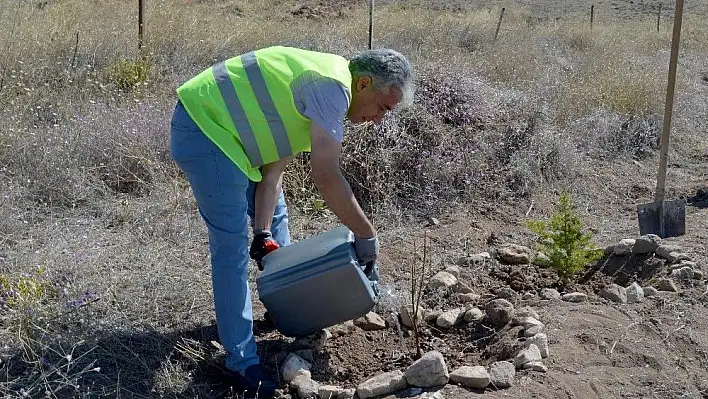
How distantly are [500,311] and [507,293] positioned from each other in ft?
1.48

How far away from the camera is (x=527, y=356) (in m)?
3.32

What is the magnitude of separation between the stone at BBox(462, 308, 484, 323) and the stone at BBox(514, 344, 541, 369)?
47 cm

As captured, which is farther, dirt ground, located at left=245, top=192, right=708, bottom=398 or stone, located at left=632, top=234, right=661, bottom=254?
stone, located at left=632, top=234, right=661, bottom=254

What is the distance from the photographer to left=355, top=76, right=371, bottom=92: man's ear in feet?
10.0

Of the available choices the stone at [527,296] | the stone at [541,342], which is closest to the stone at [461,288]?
the stone at [527,296]

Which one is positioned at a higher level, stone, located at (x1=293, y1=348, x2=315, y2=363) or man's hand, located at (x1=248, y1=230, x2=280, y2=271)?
man's hand, located at (x1=248, y1=230, x2=280, y2=271)

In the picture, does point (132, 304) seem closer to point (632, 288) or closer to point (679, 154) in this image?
point (632, 288)

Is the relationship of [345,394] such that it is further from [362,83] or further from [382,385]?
[362,83]

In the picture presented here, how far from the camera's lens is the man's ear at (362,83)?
3.05 meters

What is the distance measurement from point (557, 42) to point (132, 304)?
32.1 ft

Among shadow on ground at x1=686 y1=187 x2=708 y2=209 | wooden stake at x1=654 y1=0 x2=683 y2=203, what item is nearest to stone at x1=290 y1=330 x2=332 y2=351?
wooden stake at x1=654 y1=0 x2=683 y2=203

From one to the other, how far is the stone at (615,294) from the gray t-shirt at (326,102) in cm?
183

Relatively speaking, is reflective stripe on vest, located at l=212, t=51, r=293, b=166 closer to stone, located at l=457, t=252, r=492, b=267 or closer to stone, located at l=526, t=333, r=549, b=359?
stone, located at l=526, t=333, r=549, b=359

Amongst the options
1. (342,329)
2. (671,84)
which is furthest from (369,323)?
(671,84)
